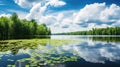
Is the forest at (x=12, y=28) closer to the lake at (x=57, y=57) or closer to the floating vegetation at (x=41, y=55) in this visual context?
the floating vegetation at (x=41, y=55)

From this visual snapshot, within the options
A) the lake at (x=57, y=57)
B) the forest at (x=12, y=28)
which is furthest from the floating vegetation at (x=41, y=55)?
the forest at (x=12, y=28)

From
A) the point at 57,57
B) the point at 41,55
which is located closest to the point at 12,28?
the point at 41,55

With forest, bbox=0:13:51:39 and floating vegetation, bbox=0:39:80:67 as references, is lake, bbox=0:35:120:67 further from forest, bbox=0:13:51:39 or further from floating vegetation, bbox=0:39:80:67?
forest, bbox=0:13:51:39

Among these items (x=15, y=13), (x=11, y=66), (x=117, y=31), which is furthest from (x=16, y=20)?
(x=117, y=31)

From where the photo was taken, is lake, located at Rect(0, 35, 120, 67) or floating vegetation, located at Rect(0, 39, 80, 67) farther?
floating vegetation, located at Rect(0, 39, 80, 67)

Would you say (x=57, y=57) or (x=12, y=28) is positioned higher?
(x=12, y=28)

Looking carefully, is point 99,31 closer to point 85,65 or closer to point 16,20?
point 16,20

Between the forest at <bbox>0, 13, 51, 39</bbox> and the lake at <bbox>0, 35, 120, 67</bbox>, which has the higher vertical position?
the forest at <bbox>0, 13, 51, 39</bbox>

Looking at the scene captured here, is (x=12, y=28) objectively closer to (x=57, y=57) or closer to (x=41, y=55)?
(x=41, y=55)

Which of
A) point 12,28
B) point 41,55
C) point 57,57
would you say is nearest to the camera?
point 57,57

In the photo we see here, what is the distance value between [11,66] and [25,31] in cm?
6997

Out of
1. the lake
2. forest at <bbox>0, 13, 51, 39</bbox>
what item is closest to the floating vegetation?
the lake

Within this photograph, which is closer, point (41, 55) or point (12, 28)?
point (41, 55)

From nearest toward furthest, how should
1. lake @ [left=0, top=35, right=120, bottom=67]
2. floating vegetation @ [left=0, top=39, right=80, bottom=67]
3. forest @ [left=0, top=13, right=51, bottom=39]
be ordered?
lake @ [left=0, top=35, right=120, bottom=67] → floating vegetation @ [left=0, top=39, right=80, bottom=67] → forest @ [left=0, top=13, right=51, bottom=39]
